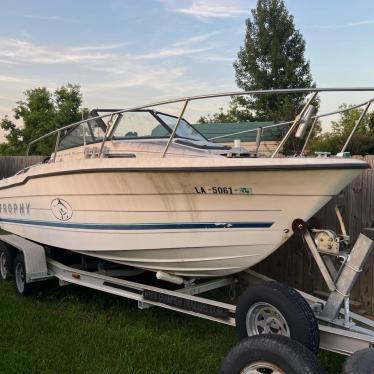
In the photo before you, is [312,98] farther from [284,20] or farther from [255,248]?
[284,20]

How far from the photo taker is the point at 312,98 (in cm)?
359

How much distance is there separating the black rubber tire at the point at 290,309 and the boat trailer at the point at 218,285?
14 centimetres

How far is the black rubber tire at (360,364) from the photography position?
2635 millimetres

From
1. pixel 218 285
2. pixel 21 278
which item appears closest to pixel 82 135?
pixel 21 278

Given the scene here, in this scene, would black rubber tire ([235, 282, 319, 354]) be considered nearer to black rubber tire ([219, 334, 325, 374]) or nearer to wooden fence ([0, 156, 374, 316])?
black rubber tire ([219, 334, 325, 374])

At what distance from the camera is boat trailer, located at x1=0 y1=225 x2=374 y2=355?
11.0 ft

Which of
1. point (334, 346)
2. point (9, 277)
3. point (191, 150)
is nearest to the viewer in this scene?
point (334, 346)

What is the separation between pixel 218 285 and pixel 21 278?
2467 millimetres

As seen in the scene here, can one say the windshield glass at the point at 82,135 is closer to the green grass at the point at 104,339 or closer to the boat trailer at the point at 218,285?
the boat trailer at the point at 218,285

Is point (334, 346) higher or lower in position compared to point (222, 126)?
lower

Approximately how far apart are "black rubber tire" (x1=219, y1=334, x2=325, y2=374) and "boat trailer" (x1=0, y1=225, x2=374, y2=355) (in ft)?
1.85

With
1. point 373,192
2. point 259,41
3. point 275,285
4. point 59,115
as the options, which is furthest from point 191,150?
point 259,41

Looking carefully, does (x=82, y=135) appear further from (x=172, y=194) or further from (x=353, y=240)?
(x=353, y=240)

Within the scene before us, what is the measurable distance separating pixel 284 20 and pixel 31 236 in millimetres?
35569
